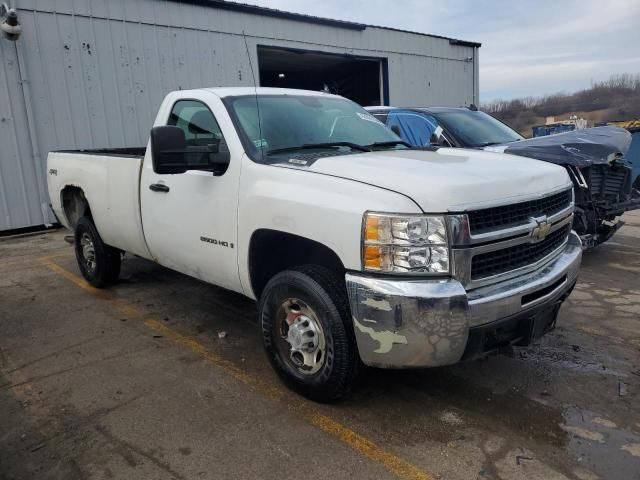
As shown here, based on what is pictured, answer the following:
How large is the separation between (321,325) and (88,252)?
4.00 m

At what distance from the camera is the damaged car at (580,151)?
Result: 238 inches

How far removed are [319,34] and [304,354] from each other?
12.7 metres

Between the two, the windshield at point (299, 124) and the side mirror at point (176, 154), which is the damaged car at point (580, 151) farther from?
the side mirror at point (176, 154)

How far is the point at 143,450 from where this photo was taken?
2916mm

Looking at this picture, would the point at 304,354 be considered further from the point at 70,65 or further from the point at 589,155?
the point at 70,65

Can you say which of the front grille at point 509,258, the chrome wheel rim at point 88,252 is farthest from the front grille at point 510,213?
the chrome wheel rim at point 88,252

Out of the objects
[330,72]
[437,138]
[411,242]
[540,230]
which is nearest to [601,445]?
[540,230]

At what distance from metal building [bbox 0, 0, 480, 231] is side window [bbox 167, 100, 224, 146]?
6.88m

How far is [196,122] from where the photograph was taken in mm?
4277

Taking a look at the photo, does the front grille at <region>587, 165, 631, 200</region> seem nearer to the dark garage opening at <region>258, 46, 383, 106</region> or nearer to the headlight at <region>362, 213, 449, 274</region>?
the headlight at <region>362, 213, 449, 274</region>

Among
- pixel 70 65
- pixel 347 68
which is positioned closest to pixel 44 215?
pixel 70 65

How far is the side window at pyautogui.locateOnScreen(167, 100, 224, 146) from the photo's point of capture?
405 centimetres

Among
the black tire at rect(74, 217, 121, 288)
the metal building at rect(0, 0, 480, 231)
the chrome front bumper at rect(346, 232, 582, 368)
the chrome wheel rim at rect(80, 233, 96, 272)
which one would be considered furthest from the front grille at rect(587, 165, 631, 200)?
the metal building at rect(0, 0, 480, 231)

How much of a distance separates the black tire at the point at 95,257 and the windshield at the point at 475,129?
4545 mm
